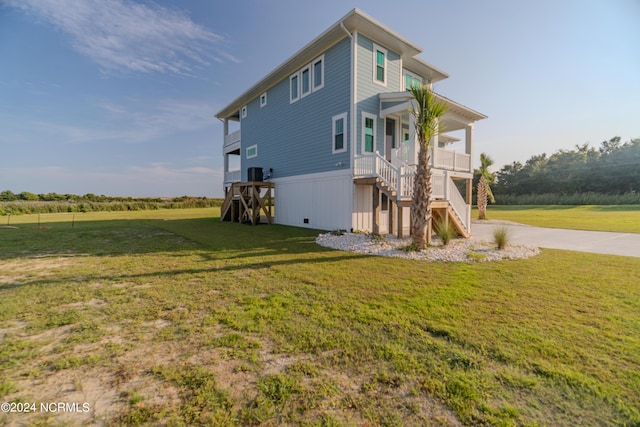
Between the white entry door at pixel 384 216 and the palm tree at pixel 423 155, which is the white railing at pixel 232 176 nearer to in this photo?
the white entry door at pixel 384 216

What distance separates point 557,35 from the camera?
9.69 meters

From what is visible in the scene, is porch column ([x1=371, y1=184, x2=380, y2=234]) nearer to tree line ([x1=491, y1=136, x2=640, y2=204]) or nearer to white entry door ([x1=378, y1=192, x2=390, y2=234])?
white entry door ([x1=378, y1=192, x2=390, y2=234])

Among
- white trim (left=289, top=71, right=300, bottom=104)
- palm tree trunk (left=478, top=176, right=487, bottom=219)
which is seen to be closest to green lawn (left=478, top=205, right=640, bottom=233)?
palm tree trunk (left=478, top=176, right=487, bottom=219)

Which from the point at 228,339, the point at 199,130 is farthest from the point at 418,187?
the point at 199,130

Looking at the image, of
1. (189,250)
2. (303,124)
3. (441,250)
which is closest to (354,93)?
(303,124)

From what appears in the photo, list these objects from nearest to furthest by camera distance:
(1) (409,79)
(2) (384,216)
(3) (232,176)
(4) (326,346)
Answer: (4) (326,346), (2) (384,216), (1) (409,79), (3) (232,176)

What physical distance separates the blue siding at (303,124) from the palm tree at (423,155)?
12.4 feet

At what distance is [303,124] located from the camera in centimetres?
1284

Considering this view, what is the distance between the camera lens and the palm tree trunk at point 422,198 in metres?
7.04

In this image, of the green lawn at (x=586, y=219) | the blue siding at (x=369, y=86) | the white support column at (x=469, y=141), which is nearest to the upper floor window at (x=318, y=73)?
the blue siding at (x=369, y=86)

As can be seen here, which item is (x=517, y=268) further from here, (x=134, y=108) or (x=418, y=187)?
(x=134, y=108)

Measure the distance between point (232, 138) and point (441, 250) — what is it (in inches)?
689

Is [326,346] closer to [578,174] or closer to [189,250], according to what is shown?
[189,250]

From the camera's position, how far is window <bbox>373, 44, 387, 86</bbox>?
35.4ft
